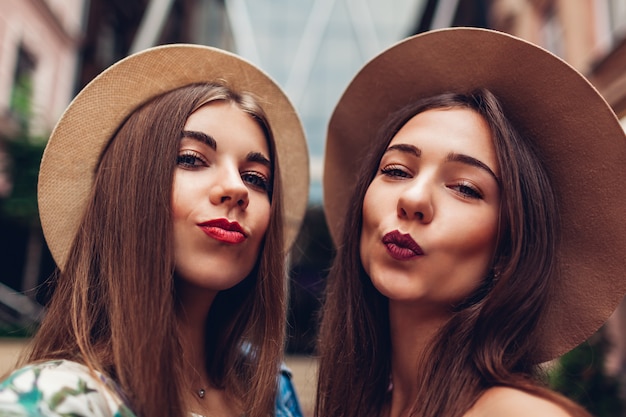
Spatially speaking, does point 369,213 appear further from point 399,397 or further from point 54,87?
point 54,87

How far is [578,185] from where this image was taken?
1980 mm

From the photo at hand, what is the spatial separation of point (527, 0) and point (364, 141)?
10511 mm

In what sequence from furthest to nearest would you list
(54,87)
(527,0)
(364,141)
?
(54,87)
(527,0)
(364,141)

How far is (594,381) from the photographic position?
17.7 feet

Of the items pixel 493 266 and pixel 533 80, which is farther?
pixel 533 80

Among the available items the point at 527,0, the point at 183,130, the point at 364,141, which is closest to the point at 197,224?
the point at 183,130

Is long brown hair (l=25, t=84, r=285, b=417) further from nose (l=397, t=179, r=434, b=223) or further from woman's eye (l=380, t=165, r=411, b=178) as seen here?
nose (l=397, t=179, r=434, b=223)

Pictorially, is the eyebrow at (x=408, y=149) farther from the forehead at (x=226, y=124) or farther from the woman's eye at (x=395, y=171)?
the forehead at (x=226, y=124)

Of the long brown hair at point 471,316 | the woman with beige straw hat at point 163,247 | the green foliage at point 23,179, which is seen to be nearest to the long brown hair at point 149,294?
the woman with beige straw hat at point 163,247

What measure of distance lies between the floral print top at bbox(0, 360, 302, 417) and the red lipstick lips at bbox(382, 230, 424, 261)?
912mm

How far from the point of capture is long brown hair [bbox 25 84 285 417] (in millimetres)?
1563

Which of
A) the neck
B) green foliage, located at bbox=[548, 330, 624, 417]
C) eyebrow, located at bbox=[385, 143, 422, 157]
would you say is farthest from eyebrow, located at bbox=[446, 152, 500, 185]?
green foliage, located at bbox=[548, 330, 624, 417]

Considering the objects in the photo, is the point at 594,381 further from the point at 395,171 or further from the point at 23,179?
the point at 23,179

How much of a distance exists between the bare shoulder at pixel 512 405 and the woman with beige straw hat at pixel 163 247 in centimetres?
81
